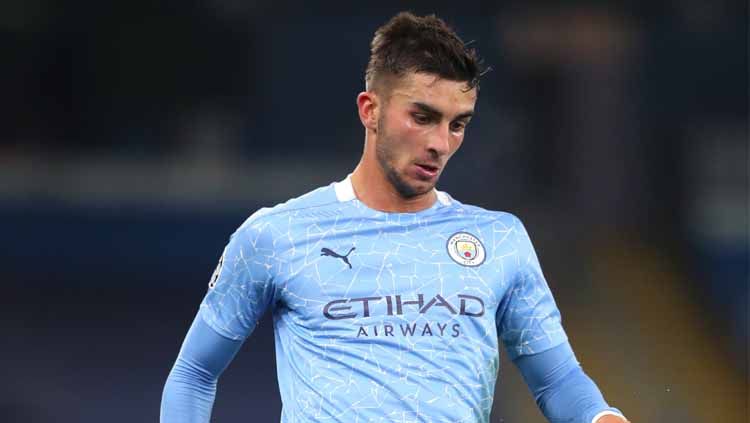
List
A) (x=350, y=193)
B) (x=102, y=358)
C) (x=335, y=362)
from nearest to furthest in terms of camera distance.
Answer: (x=335, y=362)
(x=350, y=193)
(x=102, y=358)

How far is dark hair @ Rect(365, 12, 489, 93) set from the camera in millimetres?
2293

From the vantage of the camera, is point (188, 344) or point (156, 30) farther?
point (156, 30)

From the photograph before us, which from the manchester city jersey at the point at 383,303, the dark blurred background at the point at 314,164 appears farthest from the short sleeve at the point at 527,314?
the dark blurred background at the point at 314,164

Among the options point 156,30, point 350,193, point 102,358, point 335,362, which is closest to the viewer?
point 335,362

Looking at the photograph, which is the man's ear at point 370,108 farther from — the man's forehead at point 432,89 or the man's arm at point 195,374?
the man's arm at point 195,374

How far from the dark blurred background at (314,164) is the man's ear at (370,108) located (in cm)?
331

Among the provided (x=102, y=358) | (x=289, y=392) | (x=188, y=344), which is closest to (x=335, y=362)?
(x=289, y=392)

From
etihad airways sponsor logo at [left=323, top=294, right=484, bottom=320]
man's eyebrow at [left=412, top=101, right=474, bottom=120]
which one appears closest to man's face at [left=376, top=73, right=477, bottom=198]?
man's eyebrow at [left=412, top=101, right=474, bottom=120]

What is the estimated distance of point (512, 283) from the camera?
237 centimetres

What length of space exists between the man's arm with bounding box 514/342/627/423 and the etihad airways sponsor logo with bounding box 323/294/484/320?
18 cm

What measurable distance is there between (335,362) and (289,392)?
13 cm

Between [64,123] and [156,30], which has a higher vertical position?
[156,30]

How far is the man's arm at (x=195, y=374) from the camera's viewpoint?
2.36m

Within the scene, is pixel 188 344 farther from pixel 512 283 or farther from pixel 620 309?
pixel 620 309
